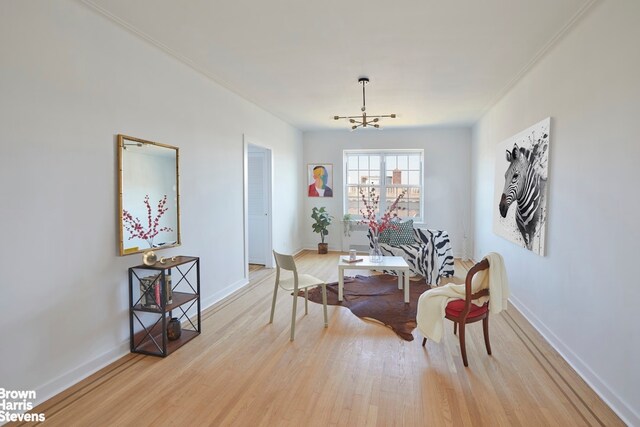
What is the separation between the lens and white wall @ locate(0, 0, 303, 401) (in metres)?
2.02

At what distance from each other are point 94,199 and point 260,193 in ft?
11.0

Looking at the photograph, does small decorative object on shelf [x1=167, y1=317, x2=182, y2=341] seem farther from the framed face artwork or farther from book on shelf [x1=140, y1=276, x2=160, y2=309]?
the framed face artwork

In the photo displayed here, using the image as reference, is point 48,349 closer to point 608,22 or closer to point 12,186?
point 12,186

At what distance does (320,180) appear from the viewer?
7.42m

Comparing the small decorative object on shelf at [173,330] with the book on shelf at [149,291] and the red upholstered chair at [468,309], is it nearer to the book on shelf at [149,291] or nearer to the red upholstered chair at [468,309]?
the book on shelf at [149,291]

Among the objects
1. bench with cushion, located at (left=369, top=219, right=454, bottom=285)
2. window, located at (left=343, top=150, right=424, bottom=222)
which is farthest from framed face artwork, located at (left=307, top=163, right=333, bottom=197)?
bench with cushion, located at (left=369, top=219, right=454, bottom=285)

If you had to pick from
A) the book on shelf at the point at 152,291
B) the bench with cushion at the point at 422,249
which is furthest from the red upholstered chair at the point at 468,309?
the book on shelf at the point at 152,291

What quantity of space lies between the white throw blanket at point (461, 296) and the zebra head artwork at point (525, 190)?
1032 mm

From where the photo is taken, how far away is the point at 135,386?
2363 millimetres

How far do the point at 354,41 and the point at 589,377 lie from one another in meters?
3.09

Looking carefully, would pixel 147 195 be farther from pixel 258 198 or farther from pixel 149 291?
pixel 258 198

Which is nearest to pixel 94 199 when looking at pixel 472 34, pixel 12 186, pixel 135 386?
pixel 12 186

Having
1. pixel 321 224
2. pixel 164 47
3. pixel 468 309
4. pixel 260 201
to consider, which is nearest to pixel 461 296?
pixel 468 309

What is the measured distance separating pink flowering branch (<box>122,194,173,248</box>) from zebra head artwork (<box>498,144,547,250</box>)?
3.50 metres
